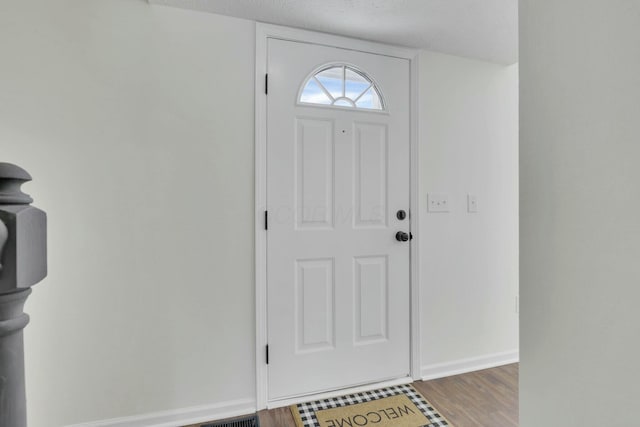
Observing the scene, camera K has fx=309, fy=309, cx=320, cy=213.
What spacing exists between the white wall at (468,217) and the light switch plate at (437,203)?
0.03 metres

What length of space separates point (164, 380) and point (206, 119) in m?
1.37

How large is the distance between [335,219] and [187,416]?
1308 mm

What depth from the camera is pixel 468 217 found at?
217 cm

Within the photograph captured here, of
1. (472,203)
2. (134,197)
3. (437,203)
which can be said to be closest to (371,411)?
(437,203)

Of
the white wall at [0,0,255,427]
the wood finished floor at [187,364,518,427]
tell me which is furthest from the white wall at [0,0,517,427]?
the wood finished floor at [187,364,518,427]

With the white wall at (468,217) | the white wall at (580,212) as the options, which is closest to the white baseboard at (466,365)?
the white wall at (468,217)

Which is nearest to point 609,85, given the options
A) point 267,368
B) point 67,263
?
point 267,368

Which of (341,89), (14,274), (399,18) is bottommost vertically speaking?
(14,274)

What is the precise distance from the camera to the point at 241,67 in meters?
1.70

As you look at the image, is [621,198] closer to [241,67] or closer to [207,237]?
[207,237]

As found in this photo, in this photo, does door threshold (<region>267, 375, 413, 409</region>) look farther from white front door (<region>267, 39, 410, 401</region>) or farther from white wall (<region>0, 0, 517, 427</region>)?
white wall (<region>0, 0, 517, 427</region>)

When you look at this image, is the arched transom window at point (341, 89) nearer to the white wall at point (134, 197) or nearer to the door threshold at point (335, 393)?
the white wall at point (134, 197)

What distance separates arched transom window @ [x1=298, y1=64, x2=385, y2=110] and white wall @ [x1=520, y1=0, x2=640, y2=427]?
50.5 inches

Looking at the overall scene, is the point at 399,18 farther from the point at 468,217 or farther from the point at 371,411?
the point at 371,411
